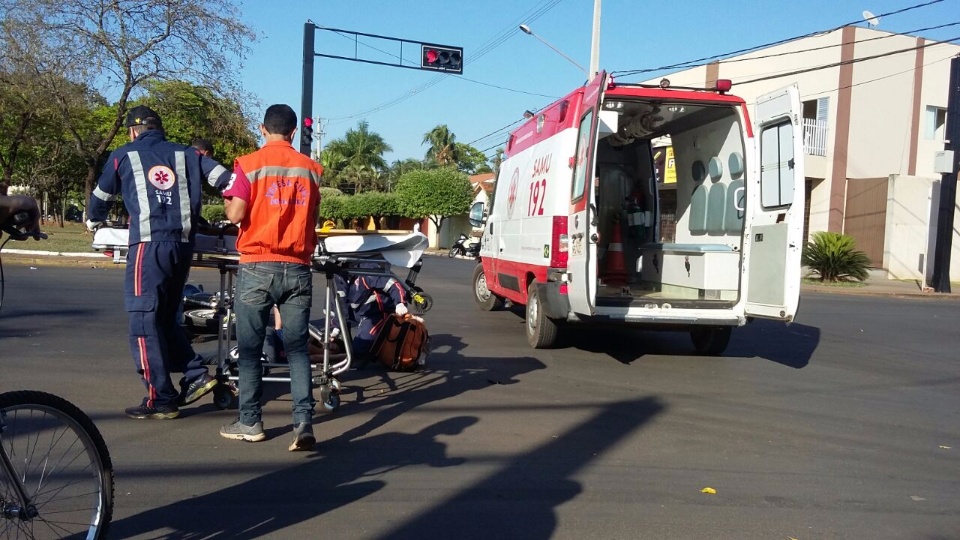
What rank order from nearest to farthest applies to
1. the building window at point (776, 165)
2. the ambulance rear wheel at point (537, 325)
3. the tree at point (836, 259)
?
the building window at point (776, 165), the ambulance rear wheel at point (537, 325), the tree at point (836, 259)

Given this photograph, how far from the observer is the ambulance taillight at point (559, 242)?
26.1ft

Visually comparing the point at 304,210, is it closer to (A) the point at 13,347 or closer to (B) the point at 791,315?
(A) the point at 13,347

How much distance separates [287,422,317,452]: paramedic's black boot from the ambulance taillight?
12.5 ft

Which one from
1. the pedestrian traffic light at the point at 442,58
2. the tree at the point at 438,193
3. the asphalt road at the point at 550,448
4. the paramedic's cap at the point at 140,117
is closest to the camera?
the asphalt road at the point at 550,448

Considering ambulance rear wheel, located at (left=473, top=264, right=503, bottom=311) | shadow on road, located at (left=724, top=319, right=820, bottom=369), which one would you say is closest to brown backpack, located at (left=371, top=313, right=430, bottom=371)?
shadow on road, located at (left=724, top=319, right=820, bottom=369)

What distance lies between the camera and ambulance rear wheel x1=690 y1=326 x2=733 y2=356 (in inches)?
352

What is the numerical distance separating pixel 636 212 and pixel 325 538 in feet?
26.2

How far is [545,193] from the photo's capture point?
28.2 feet

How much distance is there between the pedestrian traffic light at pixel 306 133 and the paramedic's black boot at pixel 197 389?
12351 mm

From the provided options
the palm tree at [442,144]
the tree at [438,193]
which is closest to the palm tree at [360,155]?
the palm tree at [442,144]

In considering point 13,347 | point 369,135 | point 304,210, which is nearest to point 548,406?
point 304,210

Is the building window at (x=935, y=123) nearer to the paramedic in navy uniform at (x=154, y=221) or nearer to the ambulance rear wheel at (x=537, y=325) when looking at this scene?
the ambulance rear wheel at (x=537, y=325)

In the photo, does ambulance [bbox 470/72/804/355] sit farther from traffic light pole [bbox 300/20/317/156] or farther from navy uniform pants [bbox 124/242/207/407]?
traffic light pole [bbox 300/20/317/156]

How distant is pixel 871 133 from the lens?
27.1m
